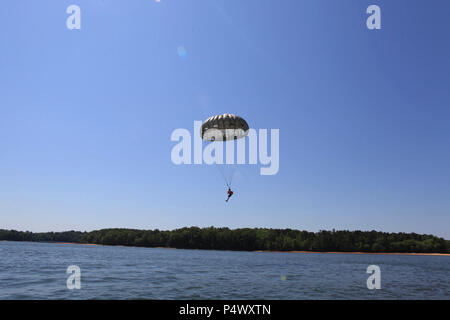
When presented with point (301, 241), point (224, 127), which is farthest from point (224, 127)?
point (301, 241)

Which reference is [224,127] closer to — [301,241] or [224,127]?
[224,127]

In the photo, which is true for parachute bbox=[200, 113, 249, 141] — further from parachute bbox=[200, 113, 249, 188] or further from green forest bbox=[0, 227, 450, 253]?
green forest bbox=[0, 227, 450, 253]

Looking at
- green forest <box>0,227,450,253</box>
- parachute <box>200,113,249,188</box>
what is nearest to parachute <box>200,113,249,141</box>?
parachute <box>200,113,249,188</box>

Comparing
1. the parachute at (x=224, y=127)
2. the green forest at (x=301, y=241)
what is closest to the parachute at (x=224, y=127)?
the parachute at (x=224, y=127)

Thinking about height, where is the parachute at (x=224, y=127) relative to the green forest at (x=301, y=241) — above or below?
above

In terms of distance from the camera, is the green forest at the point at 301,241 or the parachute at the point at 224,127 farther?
the green forest at the point at 301,241

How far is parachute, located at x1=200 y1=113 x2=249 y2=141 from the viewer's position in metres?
30.4

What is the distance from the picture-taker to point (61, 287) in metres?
24.0

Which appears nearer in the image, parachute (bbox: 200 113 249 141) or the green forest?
parachute (bbox: 200 113 249 141)

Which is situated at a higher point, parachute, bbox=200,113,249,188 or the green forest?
parachute, bbox=200,113,249,188

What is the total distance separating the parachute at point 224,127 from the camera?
99.8 feet

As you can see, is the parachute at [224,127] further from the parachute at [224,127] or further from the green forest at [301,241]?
the green forest at [301,241]
